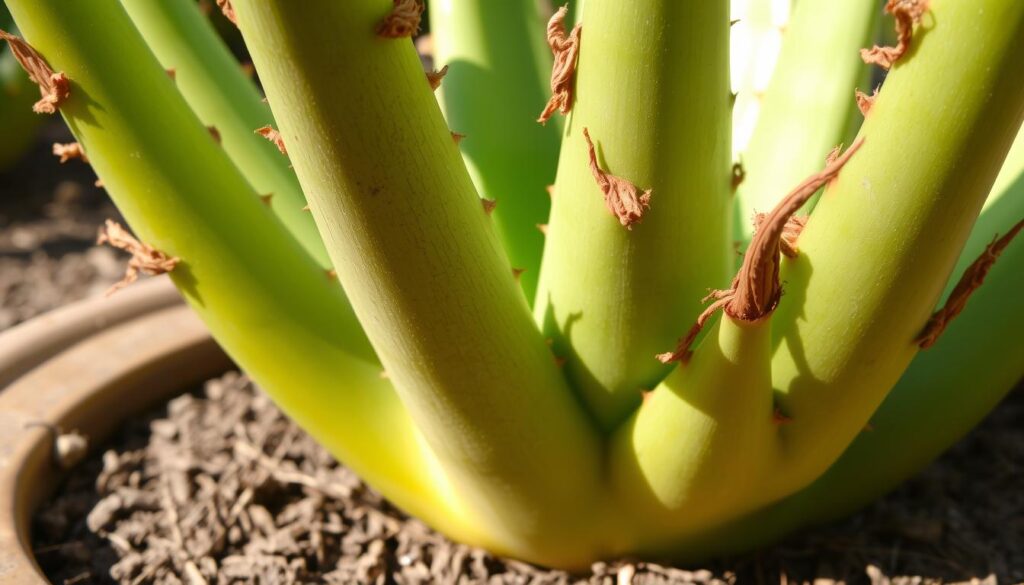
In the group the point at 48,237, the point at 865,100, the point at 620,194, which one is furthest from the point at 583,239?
the point at 48,237

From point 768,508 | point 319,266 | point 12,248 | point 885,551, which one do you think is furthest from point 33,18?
point 12,248

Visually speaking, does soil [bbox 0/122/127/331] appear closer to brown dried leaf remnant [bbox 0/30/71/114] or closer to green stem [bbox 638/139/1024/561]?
brown dried leaf remnant [bbox 0/30/71/114]

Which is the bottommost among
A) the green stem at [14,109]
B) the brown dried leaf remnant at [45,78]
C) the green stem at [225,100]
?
the brown dried leaf remnant at [45,78]

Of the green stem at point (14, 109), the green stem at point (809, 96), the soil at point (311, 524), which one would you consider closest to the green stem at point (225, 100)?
the soil at point (311, 524)

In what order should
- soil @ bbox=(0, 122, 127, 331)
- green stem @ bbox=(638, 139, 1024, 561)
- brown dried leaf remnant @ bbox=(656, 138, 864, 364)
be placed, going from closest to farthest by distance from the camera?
brown dried leaf remnant @ bbox=(656, 138, 864, 364) < green stem @ bbox=(638, 139, 1024, 561) < soil @ bbox=(0, 122, 127, 331)

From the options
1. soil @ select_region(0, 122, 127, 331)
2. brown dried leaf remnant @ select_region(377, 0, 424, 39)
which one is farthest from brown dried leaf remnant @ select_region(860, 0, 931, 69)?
soil @ select_region(0, 122, 127, 331)

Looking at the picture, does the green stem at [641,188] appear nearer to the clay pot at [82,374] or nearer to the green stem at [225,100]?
the green stem at [225,100]

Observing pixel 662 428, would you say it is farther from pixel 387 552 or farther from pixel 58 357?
pixel 58 357
